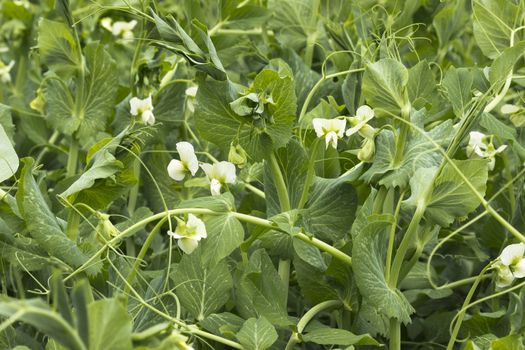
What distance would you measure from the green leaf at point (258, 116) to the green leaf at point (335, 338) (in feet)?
0.58

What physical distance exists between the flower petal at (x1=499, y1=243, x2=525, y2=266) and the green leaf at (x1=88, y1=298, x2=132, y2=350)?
0.40 m

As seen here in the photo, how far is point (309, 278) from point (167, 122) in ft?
1.10

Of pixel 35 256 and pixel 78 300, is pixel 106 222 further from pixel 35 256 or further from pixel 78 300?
pixel 78 300

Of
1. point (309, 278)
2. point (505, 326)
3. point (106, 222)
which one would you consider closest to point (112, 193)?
point (106, 222)

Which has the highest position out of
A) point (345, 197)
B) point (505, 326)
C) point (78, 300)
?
point (78, 300)

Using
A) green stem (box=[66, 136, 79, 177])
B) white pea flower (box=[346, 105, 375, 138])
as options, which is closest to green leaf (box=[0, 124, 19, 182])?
green stem (box=[66, 136, 79, 177])

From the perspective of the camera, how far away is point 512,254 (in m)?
0.80

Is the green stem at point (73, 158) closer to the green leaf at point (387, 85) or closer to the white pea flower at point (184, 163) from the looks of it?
the white pea flower at point (184, 163)

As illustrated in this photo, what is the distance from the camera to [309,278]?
841mm

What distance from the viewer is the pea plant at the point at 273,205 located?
0.76 metres

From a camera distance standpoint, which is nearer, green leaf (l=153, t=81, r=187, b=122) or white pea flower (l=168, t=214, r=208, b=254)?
white pea flower (l=168, t=214, r=208, b=254)

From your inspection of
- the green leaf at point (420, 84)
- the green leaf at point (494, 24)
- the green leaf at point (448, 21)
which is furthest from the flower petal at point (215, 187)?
the green leaf at point (448, 21)

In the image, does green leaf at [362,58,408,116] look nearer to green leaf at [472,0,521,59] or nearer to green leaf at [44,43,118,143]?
green leaf at [472,0,521,59]

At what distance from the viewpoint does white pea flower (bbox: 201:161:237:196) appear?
32.5 inches
